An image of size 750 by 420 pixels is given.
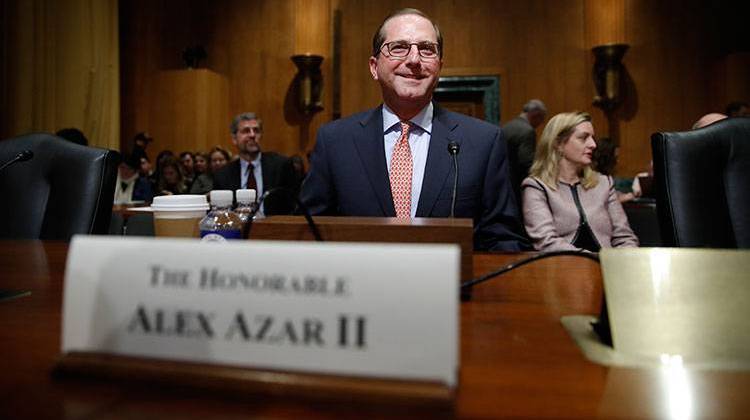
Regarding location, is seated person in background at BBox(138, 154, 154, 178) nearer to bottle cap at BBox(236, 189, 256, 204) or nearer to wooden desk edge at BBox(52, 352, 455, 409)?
bottle cap at BBox(236, 189, 256, 204)

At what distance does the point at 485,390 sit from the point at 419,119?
1.58 metres

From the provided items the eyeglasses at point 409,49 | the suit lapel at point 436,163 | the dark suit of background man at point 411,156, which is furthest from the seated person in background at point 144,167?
the suit lapel at point 436,163

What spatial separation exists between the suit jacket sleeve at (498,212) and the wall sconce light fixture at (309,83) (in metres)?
5.83

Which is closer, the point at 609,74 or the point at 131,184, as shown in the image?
the point at 131,184

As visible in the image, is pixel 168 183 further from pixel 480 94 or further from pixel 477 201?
pixel 477 201

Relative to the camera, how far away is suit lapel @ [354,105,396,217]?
179 cm

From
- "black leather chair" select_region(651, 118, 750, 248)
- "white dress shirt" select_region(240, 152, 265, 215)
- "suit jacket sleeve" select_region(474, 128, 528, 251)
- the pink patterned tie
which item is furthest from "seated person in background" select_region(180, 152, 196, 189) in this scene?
"black leather chair" select_region(651, 118, 750, 248)

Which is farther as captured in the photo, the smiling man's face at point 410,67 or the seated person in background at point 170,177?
the seated person in background at point 170,177

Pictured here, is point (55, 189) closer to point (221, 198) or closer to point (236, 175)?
point (221, 198)

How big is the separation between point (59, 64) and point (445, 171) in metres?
4.75

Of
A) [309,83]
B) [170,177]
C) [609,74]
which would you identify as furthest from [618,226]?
[309,83]

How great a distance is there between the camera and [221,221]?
3.08ft

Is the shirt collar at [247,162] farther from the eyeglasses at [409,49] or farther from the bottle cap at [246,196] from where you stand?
the bottle cap at [246,196]

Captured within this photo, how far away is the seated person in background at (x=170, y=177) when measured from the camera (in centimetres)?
632
